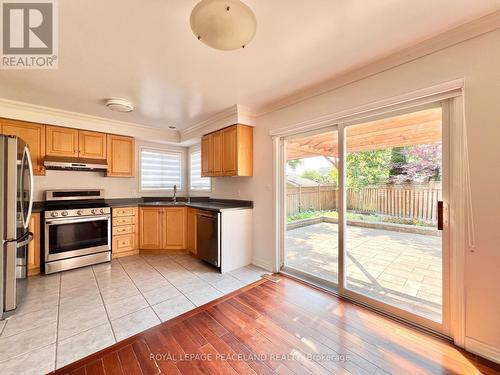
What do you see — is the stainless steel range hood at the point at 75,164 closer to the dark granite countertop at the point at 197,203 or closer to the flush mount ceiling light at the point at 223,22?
the dark granite countertop at the point at 197,203

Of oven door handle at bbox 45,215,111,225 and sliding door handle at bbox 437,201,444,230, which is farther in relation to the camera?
oven door handle at bbox 45,215,111,225

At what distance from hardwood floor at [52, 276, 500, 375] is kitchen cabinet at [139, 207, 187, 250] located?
1.98m

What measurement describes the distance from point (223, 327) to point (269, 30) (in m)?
2.57

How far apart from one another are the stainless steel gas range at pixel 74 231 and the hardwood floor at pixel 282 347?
2.23 meters

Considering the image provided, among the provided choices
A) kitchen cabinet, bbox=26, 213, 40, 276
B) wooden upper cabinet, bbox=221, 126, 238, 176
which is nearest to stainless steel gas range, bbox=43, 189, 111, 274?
kitchen cabinet, bbox=26, 213, 40, 276

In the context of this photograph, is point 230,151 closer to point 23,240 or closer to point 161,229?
point 161,229

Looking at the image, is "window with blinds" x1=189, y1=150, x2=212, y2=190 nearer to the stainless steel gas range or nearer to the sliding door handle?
the stainless steel gas range

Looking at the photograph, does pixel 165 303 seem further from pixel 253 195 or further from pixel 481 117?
pixel 481 117

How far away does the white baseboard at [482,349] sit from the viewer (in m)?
1.53

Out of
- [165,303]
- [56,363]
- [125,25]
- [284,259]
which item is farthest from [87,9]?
[284,259]

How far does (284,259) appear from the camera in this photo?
3.20m

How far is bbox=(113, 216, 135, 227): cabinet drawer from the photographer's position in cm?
371

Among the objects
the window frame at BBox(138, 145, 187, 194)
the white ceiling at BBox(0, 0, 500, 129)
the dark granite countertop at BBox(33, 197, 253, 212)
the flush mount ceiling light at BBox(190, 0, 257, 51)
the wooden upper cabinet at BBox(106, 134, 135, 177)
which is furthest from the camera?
the window frame at BBox(138, 145, 187, 194)

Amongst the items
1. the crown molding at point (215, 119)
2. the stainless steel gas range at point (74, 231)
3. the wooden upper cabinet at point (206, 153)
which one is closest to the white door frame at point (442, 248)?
the crown molding at point (215, 119)
